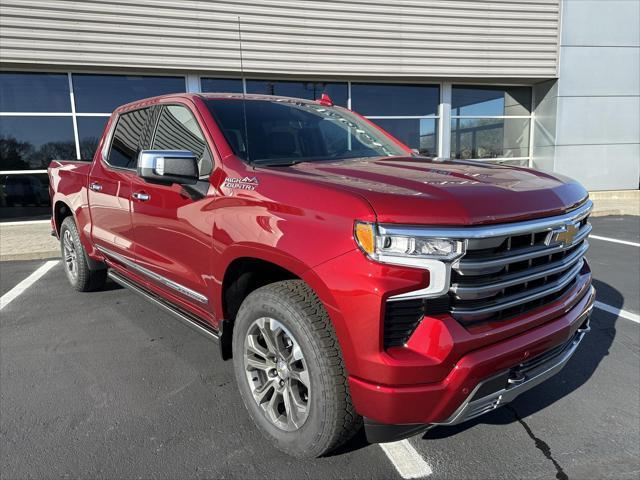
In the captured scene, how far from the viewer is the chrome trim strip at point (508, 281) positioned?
Result: 1.86 m

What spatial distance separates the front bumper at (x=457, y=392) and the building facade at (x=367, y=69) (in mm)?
10276

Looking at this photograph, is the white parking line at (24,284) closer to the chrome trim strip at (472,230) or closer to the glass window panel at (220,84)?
the chrome trim strip at (472,230)

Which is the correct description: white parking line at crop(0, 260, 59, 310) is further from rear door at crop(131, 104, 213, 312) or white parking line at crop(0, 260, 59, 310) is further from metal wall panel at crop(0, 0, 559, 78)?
metal wall panel at crop(0, 0, 559, 78)

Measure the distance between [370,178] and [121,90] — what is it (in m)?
10.4

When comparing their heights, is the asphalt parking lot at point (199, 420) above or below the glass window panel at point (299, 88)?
below

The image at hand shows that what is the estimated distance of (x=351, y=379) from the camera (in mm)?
1915

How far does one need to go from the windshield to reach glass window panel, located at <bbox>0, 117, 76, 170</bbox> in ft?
30.4

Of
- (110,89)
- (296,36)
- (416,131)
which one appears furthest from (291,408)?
(416,131)

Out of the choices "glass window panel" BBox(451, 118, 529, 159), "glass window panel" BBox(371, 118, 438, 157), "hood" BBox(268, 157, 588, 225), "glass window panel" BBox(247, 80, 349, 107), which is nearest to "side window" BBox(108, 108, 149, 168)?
"hood" BBox(268, 157, 588, 225)

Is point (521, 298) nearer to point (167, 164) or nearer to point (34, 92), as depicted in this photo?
point (167, 164)

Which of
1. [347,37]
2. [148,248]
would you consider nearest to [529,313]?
[148,248]

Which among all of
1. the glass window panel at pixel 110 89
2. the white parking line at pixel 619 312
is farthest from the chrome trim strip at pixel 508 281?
the glass window panel at pixel 110 89

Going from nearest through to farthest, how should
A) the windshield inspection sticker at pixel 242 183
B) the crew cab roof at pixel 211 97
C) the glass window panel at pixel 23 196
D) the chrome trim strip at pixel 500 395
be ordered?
the chrome trim strip at pixel 500 395
the windshield inspection sticker at pixel 242 183
the crew cab roof at pixel 211 97
the glass window panel at pixel 23 196

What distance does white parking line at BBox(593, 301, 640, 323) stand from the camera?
4.21 metres
